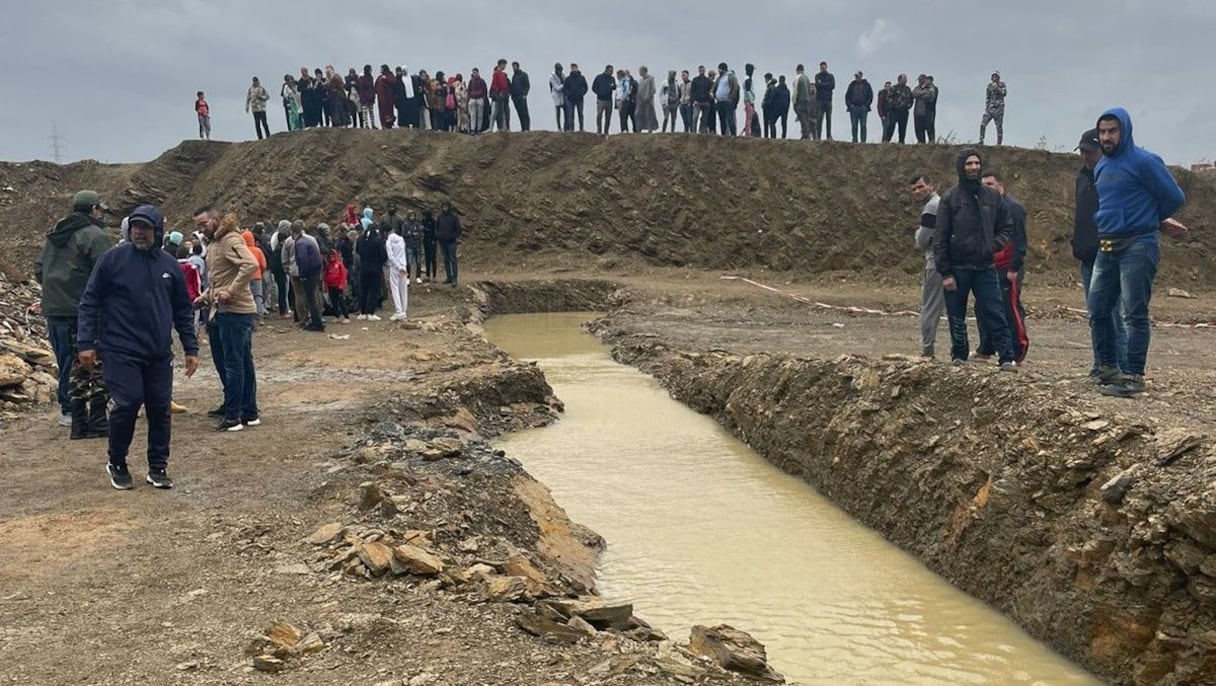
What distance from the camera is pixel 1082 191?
24.8 feet

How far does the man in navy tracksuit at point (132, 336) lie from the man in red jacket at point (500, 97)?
71.1 feet

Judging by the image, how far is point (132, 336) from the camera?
19.3 ft

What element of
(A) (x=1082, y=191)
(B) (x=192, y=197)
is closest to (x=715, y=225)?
(B) (x=192, y=197)

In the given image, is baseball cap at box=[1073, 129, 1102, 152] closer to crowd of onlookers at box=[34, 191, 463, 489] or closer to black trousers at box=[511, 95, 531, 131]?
crowd of onlookers at box=[34, 191, 463, 489]

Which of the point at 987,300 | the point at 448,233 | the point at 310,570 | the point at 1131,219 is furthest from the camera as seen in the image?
the point at 448,233

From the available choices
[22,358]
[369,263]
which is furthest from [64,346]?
[369,263]

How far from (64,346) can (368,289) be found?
29.5 feet

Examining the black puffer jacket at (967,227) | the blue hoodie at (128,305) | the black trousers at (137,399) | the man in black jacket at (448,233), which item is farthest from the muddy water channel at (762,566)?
the man in black jacket at (448,233)

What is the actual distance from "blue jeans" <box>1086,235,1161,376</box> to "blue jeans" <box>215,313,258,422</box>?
22.9ft

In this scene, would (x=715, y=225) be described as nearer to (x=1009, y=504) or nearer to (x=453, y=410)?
(x=453, y=410)

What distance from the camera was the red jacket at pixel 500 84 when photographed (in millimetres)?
26719

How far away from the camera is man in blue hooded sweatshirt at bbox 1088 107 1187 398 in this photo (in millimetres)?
6086

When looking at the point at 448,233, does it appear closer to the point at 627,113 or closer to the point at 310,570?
the point at 627,113

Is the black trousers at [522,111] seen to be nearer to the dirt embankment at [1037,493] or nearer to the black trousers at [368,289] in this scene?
the black trousers at [368,289]
